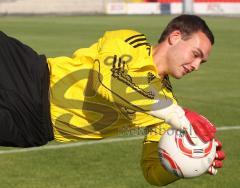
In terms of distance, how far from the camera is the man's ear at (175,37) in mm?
5898

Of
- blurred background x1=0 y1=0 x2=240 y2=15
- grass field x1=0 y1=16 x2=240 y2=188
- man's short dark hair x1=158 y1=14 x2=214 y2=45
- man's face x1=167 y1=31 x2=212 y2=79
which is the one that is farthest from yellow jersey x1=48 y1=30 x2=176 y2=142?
blurred background x1=0 y1=0 x2=240 y2=15

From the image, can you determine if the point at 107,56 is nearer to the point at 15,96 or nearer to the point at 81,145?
the point at 15,96

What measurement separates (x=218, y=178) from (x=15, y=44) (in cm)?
305

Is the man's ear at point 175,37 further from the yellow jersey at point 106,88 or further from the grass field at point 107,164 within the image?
the grass field at point 107,164

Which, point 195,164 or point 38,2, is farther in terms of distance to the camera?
point 38,2

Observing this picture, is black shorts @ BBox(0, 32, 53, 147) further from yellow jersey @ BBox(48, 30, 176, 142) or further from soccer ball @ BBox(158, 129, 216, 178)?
soccer ball @ BBox(158, 129, 216, 178)

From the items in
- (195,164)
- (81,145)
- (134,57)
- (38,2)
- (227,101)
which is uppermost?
(134,57)

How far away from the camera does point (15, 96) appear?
20.1 feet

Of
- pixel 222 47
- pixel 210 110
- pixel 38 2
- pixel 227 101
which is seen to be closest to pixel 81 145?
pixel 210 110

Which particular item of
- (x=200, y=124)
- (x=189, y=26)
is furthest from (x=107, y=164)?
(x=200, y=124)

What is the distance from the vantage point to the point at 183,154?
19.1ft

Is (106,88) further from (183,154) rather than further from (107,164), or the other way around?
(107,164)

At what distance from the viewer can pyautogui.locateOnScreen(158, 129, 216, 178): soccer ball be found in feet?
18.6

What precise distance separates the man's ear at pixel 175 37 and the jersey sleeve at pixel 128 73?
0.19m
